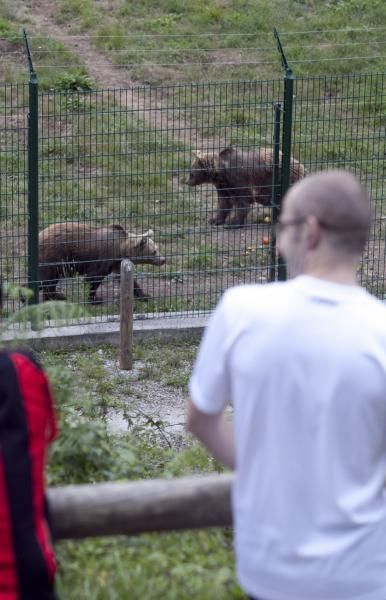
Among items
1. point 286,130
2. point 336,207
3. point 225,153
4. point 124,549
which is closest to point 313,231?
point 336,207

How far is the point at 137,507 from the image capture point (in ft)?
12.3

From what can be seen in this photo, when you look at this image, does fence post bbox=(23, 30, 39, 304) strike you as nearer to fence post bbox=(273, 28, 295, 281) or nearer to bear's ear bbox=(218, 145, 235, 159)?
fence post bbox=(273, 28, 295, 281)

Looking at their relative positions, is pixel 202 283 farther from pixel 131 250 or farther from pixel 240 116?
pixel 240 116

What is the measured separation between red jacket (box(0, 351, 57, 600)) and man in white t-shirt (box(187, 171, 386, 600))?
0.53 metres

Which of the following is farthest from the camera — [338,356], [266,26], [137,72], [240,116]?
[266,26]

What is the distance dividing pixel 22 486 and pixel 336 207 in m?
1.16

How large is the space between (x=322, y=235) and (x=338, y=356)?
31 centimetres

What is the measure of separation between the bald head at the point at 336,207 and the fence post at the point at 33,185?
23.7 feet

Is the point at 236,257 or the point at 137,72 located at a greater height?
the point at 137,72

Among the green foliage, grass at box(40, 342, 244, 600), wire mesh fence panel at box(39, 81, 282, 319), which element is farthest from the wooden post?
the green foliage

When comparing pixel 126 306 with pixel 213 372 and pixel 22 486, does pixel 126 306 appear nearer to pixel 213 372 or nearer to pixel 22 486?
pixel 22 486

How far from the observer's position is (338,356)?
2959 millimetres

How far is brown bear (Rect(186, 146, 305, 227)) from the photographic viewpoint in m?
11.9

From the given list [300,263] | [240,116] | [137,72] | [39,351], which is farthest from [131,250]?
[300,263]
